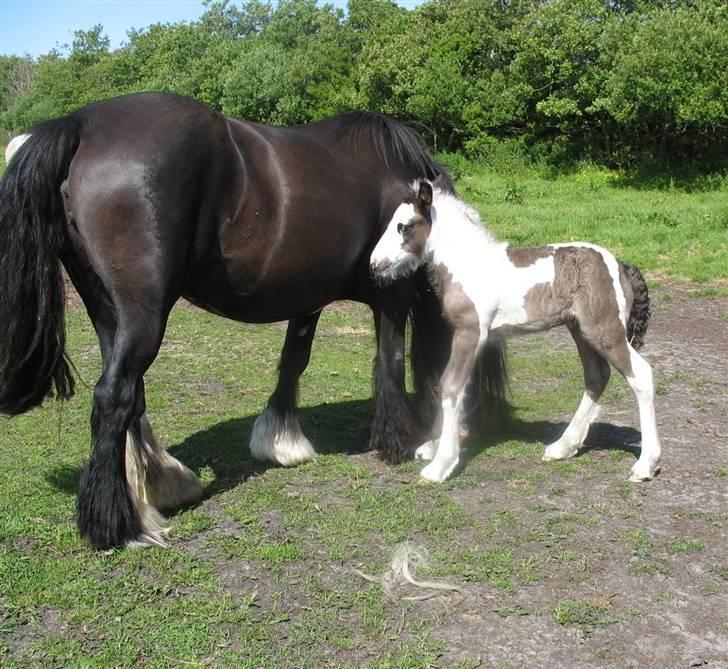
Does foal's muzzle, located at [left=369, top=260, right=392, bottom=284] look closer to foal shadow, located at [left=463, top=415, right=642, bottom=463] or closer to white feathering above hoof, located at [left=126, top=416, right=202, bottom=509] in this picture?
foal shadow, located at [left=463, top=415, right=642, bottom=463]

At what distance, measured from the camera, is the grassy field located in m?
3.27

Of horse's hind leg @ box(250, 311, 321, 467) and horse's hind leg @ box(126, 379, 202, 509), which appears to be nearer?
horse's hind leg @ box(126, 379, 202, 509)

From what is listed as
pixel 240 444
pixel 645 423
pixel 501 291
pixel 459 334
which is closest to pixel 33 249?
pixel 240 444

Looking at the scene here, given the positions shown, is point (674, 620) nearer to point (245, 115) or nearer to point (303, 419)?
point (303, 419)

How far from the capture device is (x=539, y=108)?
79.3ft

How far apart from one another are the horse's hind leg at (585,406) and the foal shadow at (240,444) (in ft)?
4.24

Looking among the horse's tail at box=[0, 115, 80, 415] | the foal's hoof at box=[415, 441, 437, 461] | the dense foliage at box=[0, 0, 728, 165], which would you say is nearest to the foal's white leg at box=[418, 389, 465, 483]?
the foal's hoof at box=[415, 441, 437, 461]

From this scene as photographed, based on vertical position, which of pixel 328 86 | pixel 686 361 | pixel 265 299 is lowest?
pixel 686 361

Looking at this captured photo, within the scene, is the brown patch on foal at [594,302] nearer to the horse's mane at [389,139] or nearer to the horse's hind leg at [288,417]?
the horse's mane at [389,139]

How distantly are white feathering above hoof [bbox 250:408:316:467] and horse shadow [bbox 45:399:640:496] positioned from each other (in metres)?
0.11

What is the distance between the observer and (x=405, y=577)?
3.71 metres

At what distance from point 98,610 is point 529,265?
3.07 metres

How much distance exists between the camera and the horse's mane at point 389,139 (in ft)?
16.8

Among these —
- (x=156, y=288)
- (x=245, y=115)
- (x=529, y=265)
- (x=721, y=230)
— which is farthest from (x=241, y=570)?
(x=245, y=115)
